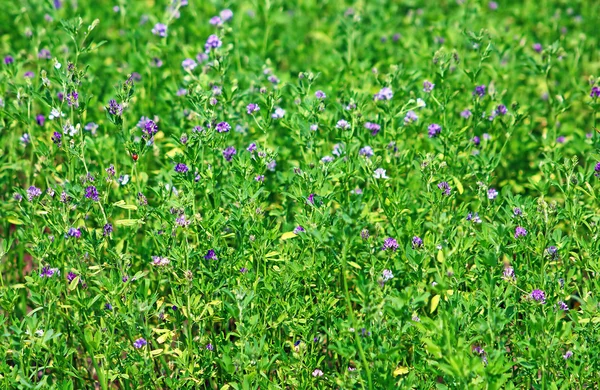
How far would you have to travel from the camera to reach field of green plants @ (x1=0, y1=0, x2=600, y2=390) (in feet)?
11.0

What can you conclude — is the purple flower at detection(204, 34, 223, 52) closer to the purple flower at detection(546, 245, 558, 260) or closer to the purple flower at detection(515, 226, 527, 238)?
the purple flower at detection(515, 226, 527, 238)

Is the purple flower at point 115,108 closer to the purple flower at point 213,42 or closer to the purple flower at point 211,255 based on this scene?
the purple flower at point 211,255

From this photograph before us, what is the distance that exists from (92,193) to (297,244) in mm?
1049

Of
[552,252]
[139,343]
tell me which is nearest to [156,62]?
[139,343]

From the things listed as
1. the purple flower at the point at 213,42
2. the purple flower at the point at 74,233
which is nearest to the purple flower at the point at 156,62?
the purple flower at the point at 213,42

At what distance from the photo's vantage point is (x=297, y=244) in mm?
3865

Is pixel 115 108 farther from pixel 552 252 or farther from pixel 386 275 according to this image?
pixel 552 252

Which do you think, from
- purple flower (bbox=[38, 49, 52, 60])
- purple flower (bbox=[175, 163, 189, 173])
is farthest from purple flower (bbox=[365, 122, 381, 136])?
purple flower (bbox=[38, 49, 52, 60])

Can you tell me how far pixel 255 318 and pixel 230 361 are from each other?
217 millimetres

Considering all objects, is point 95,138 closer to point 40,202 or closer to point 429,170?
point 40,202

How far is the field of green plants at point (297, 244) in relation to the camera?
11.0 feet

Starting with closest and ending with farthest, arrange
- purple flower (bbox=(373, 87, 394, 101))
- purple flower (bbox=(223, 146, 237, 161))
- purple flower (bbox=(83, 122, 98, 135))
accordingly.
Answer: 1. purple flower (bbox=(223, 146, 237, 161))
2. purple flower (bbox=(373, 87, 394, 101))
3. purple flower (bbox=(83, 122, 98, 135))

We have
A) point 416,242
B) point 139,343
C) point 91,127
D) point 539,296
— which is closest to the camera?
point 539,296

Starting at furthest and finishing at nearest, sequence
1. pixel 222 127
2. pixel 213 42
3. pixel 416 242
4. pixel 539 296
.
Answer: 1. pixel 213 42
2. pixel 222 127
3. pixel 416 242
4. pixel 539 296
